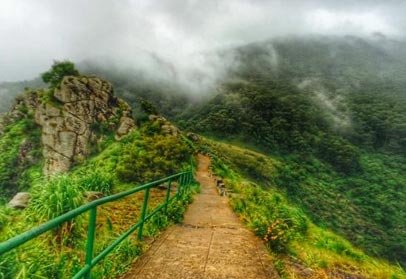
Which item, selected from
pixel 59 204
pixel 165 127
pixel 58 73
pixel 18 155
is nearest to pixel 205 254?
pixel 59 204

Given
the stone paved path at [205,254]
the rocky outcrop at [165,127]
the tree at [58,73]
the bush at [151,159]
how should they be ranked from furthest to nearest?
the tree at [58,73] → the rocky outcrop at [165,127] → the bush at [151,159] → the stone paved path at [205,254]

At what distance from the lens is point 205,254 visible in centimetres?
779

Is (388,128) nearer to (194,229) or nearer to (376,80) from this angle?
(376,80)

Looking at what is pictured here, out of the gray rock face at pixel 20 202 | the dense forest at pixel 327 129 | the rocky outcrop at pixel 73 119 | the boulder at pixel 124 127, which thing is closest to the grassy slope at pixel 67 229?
the gray rock face at pixel 20 202

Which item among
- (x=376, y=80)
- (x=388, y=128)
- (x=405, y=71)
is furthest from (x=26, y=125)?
(x=405, y=71)

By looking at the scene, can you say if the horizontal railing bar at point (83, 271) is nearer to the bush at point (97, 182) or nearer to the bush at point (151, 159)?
the bush at point (97, 182)

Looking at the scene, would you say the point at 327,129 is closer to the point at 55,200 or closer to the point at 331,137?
the point at 331,137

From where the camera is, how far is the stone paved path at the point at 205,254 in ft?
21.9

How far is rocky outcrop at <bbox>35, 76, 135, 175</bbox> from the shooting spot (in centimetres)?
3416

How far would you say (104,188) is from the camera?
43.0 feet

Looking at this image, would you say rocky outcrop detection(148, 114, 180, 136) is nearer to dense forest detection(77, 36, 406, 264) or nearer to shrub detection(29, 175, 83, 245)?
dense forest detection(77, 36, 406, 264)

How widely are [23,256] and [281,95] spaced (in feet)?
439

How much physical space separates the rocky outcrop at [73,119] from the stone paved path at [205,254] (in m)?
23.1

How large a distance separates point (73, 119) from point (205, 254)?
30.0 metres
